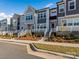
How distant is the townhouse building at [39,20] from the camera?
34.0 meters

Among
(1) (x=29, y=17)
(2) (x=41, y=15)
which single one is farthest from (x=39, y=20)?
(1) (x=29, y=17)

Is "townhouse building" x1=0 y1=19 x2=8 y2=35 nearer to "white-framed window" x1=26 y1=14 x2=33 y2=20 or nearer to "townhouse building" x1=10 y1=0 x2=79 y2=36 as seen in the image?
"townhouse building" x1=10 y1=0 x2=79 y2=36

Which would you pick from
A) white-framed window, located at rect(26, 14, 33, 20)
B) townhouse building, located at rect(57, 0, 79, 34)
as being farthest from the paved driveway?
white-framed window, located at rect(26, 14, 33, 20)

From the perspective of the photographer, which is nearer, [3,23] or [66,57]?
[66,57]

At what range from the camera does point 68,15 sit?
27641 millimetres

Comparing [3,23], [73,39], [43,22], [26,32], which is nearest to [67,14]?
[73,39]

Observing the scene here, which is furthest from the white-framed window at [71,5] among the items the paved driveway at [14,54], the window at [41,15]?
the paved driveway at [14,54]

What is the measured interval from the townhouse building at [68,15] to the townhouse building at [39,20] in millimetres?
2752

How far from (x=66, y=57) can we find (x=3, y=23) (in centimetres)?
5367

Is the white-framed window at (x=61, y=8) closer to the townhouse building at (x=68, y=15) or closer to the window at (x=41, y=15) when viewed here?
the townhouse building at (x=68, y=15)

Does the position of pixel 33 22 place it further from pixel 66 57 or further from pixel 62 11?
pixel 66 57

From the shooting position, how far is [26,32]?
113ft

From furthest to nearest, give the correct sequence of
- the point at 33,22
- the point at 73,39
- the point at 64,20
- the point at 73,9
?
the point at 33,22
the point at 64,20
the point at 73,9
the point at 73,39

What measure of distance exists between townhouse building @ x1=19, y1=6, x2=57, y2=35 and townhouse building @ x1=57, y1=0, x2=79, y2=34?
2.75 meters
